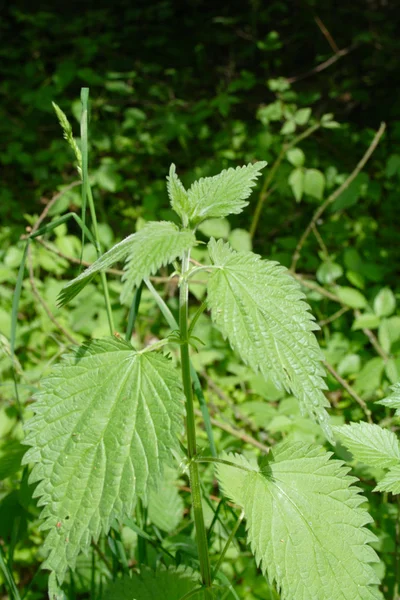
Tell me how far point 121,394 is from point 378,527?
1.10m

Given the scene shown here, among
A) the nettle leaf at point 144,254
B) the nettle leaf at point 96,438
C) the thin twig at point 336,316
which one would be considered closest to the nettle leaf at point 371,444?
the nettle leaf at point 96,438

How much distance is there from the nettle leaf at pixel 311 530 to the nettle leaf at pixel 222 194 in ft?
1.44

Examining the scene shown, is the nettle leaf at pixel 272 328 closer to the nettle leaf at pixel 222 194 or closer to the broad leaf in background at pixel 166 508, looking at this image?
the nettle leaf at pixel 222 194

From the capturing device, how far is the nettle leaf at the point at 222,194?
0.89 metres

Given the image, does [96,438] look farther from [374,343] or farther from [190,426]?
[374,343]

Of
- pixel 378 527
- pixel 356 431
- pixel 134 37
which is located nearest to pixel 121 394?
pixel 356 431

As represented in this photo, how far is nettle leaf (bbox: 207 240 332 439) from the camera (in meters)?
0.79

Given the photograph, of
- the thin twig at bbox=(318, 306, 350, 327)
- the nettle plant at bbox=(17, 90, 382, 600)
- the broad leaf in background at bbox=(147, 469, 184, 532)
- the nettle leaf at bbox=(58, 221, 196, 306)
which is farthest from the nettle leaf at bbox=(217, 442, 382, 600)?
the thin twig at bbox=(318, 306, 350, 327)

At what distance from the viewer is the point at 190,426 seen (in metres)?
0.90

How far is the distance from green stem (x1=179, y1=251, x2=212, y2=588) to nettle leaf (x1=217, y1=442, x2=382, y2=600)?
0.28 feet

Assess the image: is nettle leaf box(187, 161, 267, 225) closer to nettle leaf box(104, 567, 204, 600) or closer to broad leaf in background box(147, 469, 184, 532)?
nettle leaf box(104, 567, 204, 600)

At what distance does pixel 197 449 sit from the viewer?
968 millimetres

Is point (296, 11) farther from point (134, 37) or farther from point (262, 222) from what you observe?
point (262, 222)

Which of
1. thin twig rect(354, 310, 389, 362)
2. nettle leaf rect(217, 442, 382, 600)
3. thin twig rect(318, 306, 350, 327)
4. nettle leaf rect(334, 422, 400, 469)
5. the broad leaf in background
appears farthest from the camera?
thin twig rect(318, 306, 350, 327)
